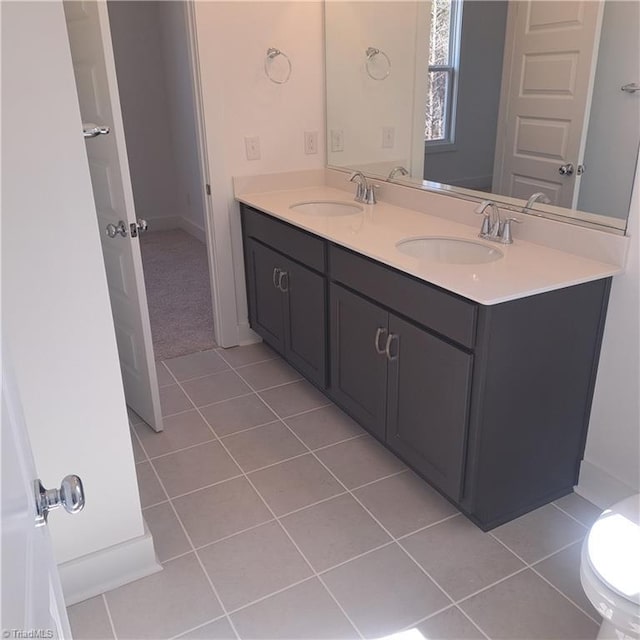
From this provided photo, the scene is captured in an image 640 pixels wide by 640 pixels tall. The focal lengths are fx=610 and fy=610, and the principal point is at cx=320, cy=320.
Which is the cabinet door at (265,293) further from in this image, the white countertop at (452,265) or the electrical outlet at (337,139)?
the electrical outlet at (337,139)

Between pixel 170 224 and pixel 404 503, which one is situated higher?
pixel 170 224

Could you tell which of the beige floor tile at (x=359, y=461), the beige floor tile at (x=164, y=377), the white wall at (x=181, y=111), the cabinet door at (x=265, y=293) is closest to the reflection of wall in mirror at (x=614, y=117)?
the beige floor tile at (x=359, y=461)

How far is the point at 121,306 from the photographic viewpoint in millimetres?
2467

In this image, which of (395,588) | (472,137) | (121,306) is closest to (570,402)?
(395,588)

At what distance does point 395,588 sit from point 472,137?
64.5 inches

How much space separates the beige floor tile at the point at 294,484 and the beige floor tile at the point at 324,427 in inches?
5.2

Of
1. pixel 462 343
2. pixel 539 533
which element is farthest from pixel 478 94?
pixel 539 533

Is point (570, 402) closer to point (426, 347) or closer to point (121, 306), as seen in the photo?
point (426, 347)

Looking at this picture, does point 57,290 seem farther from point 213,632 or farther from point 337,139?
point 337,139

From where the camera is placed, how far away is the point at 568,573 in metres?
1.78

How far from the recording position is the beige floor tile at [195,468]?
7.29 ft

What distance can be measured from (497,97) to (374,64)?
93 cm

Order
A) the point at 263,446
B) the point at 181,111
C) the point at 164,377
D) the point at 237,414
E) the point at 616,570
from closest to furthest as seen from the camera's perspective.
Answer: the point at 616,570, the point at 263,446, the point at 237,414, the point at 164,377, the point at 181,111

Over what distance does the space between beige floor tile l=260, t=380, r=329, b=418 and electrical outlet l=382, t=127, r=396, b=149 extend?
1.20 metres
